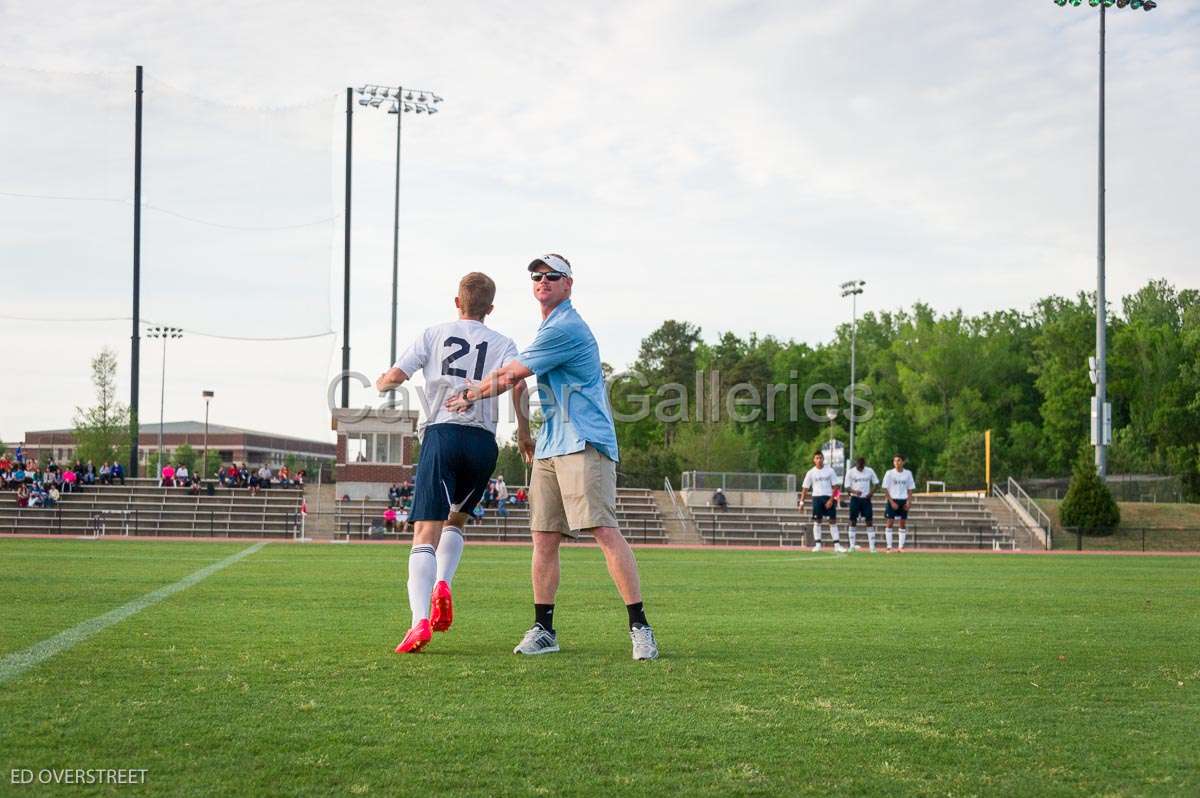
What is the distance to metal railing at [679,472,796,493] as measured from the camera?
4472cm

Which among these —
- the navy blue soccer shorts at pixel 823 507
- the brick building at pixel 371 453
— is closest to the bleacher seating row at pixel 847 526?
the navy blue soccer shorts at pixel 823 507

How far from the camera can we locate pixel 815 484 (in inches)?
966

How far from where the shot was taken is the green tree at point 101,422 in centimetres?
5294

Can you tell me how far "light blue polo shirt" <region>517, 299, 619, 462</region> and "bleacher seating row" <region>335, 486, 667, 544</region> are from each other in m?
27.7

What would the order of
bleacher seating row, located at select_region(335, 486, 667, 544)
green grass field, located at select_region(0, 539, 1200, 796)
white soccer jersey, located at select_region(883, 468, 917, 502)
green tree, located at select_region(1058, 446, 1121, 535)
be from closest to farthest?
green grass field, located at select_region(0, 539, 1200, 796)
white soccer jersey, located at select_region(883, 468, 917, 502)
bleacher seating row, located at select_region(335, 486, 667, 544)
green tree, located at select_region(1058, 446, 1121, 535)

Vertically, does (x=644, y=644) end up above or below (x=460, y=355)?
below

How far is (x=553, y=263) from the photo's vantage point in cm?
627

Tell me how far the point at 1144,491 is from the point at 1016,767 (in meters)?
56.5

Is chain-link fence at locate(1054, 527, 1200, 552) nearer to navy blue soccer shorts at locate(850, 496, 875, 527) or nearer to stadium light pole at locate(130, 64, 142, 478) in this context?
navy blue soccer shorts at locate(850, 496, 875, 527)

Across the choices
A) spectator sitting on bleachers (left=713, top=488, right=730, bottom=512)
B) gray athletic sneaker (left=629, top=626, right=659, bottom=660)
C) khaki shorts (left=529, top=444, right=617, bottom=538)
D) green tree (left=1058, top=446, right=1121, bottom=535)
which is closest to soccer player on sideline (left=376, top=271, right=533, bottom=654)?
khaki shorts (left=529, top=444, right=617, bottom=538)

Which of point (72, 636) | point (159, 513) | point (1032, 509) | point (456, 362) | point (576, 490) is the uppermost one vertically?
point (456, 362)

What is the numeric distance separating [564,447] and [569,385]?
1.13 feet

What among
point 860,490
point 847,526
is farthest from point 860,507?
point 847,526

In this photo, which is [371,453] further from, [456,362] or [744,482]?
[456,362]
